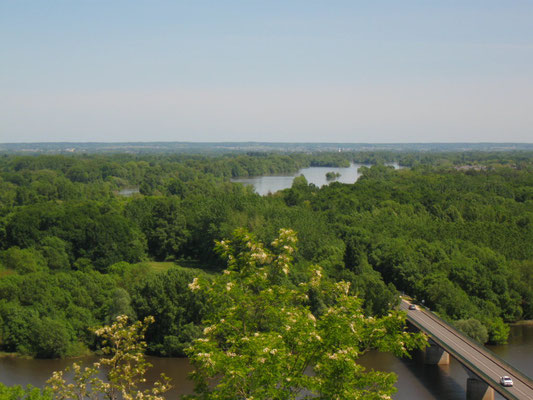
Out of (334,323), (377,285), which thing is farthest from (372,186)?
(334,323)

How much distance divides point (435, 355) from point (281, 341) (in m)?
23.0

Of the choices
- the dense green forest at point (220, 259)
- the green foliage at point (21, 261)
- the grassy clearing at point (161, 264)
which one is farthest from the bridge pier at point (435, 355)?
the green foliage at point (21, 261)

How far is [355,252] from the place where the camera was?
41719mm

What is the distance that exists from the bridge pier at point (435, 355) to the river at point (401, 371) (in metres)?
0.30

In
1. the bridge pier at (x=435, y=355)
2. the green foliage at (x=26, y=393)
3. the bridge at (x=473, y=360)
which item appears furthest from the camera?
the bridge pier at (x=435, y=355)

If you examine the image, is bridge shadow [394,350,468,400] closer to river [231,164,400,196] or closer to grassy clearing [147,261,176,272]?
grassy clearing [147,261,176,272]

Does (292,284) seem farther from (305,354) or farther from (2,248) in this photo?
(2,248)

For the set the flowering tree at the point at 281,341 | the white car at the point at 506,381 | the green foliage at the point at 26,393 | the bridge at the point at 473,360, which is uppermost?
the flowering tree at the point at 281,341

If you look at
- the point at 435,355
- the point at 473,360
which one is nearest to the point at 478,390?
the point at 473,360

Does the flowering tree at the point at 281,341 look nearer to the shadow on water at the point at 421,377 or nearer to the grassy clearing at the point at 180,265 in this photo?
the shadow on water at the point at 421,377

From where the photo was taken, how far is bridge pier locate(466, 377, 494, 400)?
24475mm

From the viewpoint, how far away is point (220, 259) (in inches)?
2032

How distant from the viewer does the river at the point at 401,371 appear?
26.8 meters

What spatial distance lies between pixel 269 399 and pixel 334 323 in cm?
195
